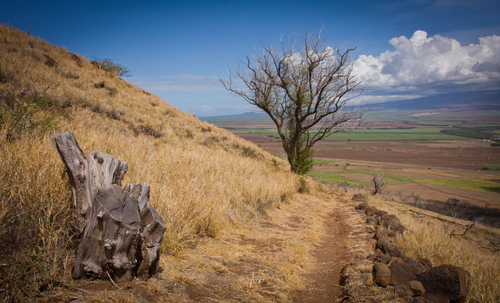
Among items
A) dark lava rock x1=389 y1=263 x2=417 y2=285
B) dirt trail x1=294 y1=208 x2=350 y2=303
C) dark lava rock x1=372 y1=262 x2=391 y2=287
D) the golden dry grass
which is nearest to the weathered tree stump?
dirt trail x1=294 y1=208 x2=350 y2=303

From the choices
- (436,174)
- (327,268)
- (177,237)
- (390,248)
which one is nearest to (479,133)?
(436,174)

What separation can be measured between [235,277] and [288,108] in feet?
41.3

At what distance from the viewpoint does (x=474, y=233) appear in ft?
45.0

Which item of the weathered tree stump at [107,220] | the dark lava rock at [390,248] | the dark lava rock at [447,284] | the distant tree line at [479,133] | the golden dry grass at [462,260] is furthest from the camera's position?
the distant tree line at [479,133]

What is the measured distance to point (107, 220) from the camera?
85.0 inches

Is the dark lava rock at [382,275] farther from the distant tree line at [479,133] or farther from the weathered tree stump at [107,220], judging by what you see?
the distant tree line at [479,133]

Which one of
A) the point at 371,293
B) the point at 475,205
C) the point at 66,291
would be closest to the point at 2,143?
the point at 66,291

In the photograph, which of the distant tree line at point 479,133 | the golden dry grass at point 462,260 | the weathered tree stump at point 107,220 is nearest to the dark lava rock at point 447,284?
the golden dry grass at point 462,260

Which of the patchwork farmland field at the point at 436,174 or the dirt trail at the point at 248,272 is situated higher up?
the dirt trail at the point at 248,272

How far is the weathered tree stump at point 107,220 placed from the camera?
2.15 m

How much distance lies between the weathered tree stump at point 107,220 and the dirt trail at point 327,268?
75.0 inches

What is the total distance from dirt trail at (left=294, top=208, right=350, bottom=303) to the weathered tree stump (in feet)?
6.25

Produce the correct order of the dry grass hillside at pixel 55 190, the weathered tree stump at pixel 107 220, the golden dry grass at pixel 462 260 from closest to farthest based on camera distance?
the dry grass hillside at pixel 55 190 → the weathered tree stump at pixel 107 220 → the golden dry grass at pixel 462 260

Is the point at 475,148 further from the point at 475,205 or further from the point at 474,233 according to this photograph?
the point at 474,233
